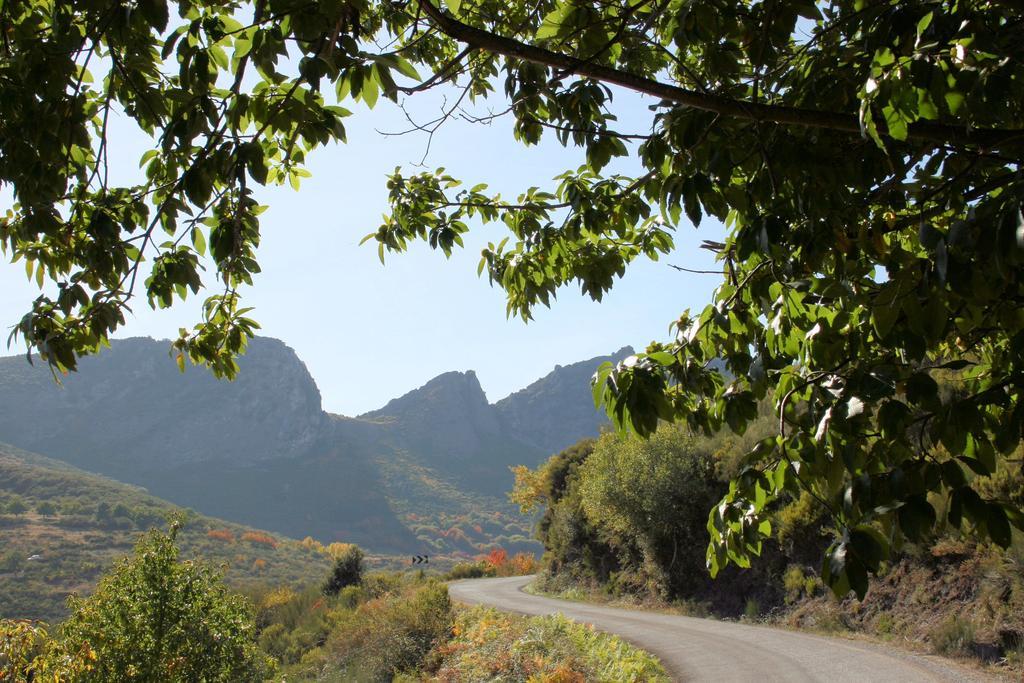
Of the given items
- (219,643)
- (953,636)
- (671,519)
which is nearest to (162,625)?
(219,643)

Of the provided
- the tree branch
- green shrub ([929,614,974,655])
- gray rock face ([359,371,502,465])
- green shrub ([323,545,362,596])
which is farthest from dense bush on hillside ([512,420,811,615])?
gray rock face ([359,371,502,465])

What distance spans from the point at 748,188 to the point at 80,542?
63853 millimetres

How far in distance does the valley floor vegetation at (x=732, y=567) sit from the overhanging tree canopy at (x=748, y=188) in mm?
4502

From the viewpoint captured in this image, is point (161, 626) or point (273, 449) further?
point (273, 449)

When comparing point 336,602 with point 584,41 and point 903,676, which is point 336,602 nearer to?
point 903,676

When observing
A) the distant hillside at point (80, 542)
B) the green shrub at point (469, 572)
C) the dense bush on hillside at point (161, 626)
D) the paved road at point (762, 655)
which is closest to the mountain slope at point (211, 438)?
the distant hillside at point (80, 542)

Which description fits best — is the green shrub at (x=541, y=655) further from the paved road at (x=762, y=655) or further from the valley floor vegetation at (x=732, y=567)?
the valley floor vegetation at (x=732, y=567)

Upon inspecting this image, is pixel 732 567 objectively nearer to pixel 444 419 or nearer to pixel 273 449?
pixel 273 449

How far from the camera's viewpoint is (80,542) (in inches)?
2131

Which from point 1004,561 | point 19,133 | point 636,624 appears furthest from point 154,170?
point 636,624

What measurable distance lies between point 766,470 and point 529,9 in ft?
12.1

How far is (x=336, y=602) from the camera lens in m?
31.8

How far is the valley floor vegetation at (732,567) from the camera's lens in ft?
40.2

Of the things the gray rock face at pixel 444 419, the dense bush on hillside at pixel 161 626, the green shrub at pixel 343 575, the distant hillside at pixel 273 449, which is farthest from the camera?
the gray rock face at pixel 444 419
